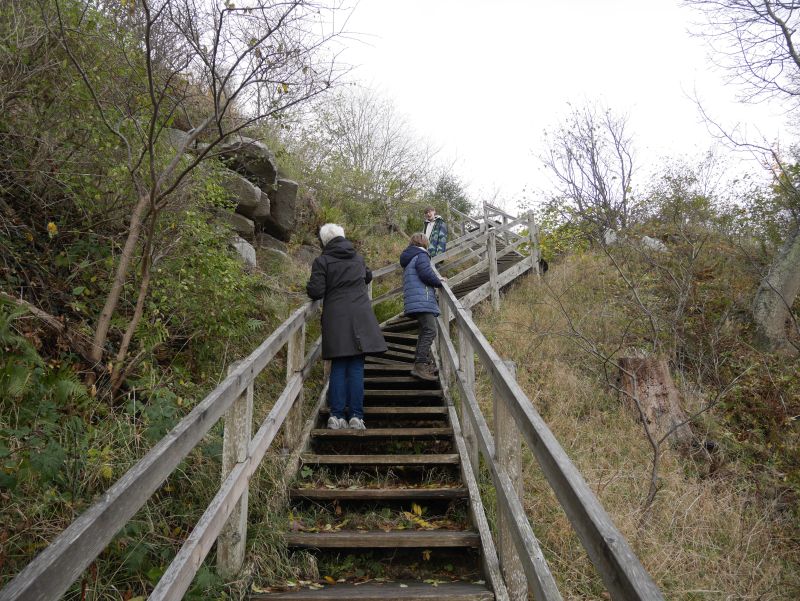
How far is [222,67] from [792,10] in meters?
10.4

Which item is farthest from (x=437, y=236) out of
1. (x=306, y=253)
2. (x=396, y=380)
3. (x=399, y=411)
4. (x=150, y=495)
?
(x=150, y=495)

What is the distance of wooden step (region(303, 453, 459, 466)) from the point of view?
4230mm

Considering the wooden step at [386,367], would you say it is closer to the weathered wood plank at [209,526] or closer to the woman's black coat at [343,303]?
the woman's black coat at [343,303]

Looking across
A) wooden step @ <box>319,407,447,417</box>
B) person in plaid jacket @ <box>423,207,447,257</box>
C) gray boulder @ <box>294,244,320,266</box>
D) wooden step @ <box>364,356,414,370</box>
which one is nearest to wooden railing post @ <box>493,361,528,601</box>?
wooden step @ <box>319,407,447,417</box>

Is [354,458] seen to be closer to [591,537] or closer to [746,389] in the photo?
[591,537]

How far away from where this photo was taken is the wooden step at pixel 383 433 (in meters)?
4.70

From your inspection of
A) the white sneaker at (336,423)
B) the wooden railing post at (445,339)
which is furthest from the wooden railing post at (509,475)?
the wooden railing post at (445,339)

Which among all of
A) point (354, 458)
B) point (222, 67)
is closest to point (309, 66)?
point (222, 67)

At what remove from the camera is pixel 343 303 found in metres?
5.00

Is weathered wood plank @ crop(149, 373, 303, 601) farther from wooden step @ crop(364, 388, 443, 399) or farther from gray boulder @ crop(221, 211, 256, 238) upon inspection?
gray boulder @ crop(221, 211, 256, 238)

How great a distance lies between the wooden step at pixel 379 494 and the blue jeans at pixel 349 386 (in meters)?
1.09

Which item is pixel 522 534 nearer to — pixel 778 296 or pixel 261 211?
pixel 261 211

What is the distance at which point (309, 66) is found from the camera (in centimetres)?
385

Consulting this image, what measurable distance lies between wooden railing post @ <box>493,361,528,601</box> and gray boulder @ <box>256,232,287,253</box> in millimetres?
6406
